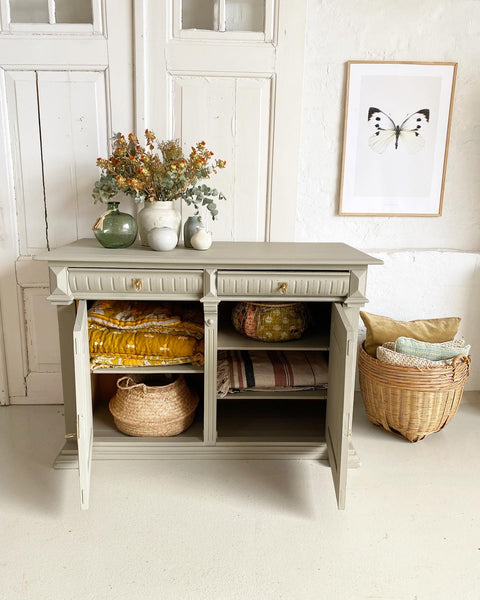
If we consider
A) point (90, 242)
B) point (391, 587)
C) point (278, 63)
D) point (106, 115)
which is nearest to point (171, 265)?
point (90, 242)

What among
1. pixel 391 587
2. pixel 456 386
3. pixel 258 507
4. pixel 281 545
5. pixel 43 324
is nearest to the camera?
pixel 391 587

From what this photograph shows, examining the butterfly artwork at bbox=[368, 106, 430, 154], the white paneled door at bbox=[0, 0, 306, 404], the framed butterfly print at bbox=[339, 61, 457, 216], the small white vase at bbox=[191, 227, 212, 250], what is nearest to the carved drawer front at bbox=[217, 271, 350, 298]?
the small white vase at bbox=[191, 227, 212, 250]

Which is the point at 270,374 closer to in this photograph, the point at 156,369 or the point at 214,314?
the point at 214,314

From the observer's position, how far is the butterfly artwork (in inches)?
107

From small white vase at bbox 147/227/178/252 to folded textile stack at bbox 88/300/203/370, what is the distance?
372mm

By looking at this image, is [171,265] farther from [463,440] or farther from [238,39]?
[463,440]

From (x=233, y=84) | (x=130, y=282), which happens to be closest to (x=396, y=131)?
(x=233, y=84)

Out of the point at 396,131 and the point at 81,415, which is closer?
the point at 81,415

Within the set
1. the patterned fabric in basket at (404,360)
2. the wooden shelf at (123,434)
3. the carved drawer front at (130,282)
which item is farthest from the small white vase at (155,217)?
the patterned fabric in basket at (404,360)

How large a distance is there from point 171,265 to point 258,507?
1109mm

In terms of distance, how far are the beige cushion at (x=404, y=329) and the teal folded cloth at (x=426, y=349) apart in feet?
0.53

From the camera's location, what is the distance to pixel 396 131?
2.73m

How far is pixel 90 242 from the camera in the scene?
8.17 ft

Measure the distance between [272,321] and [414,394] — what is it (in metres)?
0.84
